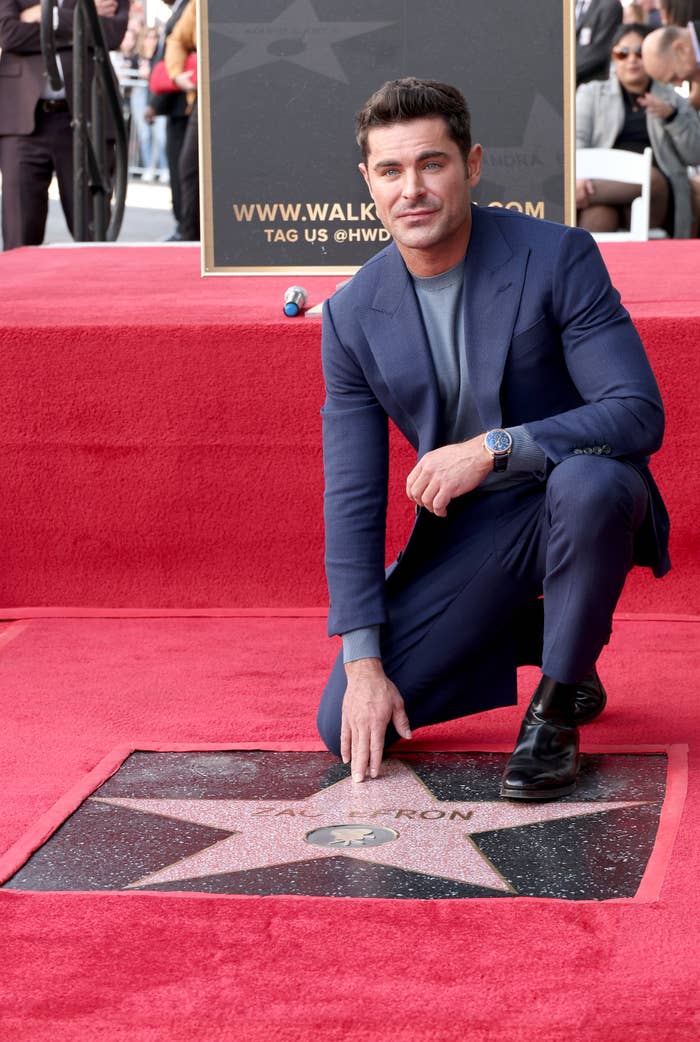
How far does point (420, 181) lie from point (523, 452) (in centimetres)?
37

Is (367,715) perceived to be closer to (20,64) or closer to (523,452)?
(523,452)

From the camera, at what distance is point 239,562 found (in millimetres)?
2941

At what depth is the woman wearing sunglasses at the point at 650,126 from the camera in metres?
5.65

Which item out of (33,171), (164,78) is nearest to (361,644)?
(33,171)

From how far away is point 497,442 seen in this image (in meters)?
2.01

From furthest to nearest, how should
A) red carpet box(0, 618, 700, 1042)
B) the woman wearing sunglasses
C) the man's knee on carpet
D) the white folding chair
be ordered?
1. the woman wearing sunglasses
2. the white folding chair
3. the man's knee on carpet
4. red carpet box(0, 618, 700, 1042)

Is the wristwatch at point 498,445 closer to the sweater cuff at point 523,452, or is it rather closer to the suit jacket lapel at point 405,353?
the sweater cuff at point 523,452

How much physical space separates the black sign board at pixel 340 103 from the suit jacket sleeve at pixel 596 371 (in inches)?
48.5

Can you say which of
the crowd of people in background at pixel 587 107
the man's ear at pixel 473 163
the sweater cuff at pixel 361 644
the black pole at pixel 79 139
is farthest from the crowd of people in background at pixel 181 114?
the sweater cuff at pixel 361 644

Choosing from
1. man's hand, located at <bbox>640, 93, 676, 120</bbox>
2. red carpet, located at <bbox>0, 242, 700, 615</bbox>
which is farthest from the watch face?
man's hand, located at <bbox>640, 93, 676, 120</bbox>

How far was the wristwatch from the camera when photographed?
2004 millimetres

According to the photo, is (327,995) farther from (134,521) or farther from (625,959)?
(134,521)

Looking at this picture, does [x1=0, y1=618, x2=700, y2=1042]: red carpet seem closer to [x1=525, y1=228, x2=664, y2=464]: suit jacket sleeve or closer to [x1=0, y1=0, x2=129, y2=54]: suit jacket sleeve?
[x1=525, y1=228, x2=664, y2=464]: suit jacket sleeve

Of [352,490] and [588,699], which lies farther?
[588,699]
